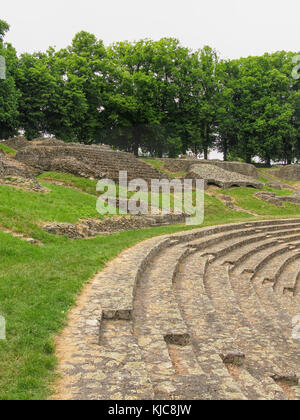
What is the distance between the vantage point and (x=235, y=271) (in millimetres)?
11570

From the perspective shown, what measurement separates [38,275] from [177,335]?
11.3 feet

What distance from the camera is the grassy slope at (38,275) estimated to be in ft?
12.0

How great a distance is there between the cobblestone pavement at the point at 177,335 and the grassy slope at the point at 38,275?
0.86 ft

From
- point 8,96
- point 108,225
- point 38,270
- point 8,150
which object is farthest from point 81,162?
point 38,270

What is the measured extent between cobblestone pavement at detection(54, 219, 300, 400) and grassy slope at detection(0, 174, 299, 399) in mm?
262

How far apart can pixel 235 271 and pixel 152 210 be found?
804 centimetres

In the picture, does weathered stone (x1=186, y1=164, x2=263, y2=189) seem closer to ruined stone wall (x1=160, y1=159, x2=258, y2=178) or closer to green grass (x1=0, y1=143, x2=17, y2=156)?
ruined stone wall (x1=160, y1=159, x2=258, y2=178)

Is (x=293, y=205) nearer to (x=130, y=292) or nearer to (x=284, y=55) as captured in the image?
(x=130, y=292)

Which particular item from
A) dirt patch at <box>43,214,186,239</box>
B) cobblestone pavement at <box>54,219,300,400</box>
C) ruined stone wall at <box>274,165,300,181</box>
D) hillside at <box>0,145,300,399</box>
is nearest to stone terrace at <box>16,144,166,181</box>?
hillside at <box>0,145,300,399</box>

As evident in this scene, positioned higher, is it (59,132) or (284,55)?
(284,55)

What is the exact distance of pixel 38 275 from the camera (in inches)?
278

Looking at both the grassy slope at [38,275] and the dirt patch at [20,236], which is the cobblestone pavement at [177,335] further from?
the dirt patch at [20,236]

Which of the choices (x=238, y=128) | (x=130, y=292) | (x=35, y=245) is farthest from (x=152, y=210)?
(x=238, y=128)

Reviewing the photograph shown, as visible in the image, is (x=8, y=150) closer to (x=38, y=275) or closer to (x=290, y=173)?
(x=38, y=275)
